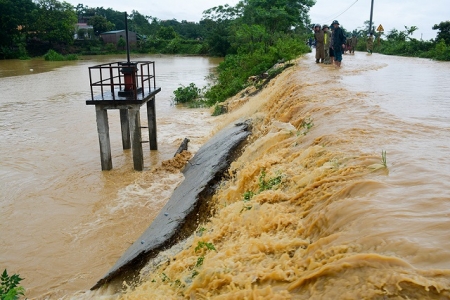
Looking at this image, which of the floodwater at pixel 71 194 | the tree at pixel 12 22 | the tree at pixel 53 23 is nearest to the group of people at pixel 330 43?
the floodwater at pixel 71 194

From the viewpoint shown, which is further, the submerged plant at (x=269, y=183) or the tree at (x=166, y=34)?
the tree at (x=166, y=34)

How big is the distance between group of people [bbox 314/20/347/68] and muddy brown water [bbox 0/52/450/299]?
147 centimetres

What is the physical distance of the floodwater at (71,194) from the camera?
7180 mm

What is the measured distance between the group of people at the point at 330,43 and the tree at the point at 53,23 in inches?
2235

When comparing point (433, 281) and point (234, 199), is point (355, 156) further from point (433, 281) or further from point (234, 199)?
point (433, 281)

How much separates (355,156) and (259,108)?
7.32m

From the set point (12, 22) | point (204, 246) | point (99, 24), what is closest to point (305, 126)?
point (204, 246)

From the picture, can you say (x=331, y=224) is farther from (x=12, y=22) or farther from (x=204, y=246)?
(x=12, y=22)

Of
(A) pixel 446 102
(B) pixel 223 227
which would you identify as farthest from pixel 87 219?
(A) pixel 446 102

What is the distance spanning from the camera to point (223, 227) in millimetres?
5352

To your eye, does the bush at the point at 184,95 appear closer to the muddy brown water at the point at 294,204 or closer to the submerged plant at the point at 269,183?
the muddy brown water at the point at 294,204

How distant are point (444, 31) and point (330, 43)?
1504 centimetres

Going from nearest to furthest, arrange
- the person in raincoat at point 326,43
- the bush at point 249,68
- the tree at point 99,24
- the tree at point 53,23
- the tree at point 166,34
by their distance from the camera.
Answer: the person in raincoat at point 326,43 < the bush at point 249,68 < the tree at point 53,23 < the tree at point 99,24 < the tree at point 166,34

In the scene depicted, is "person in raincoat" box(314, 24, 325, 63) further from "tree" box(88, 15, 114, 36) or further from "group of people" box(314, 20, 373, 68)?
"tree" box(88, 15, 114, 36)
